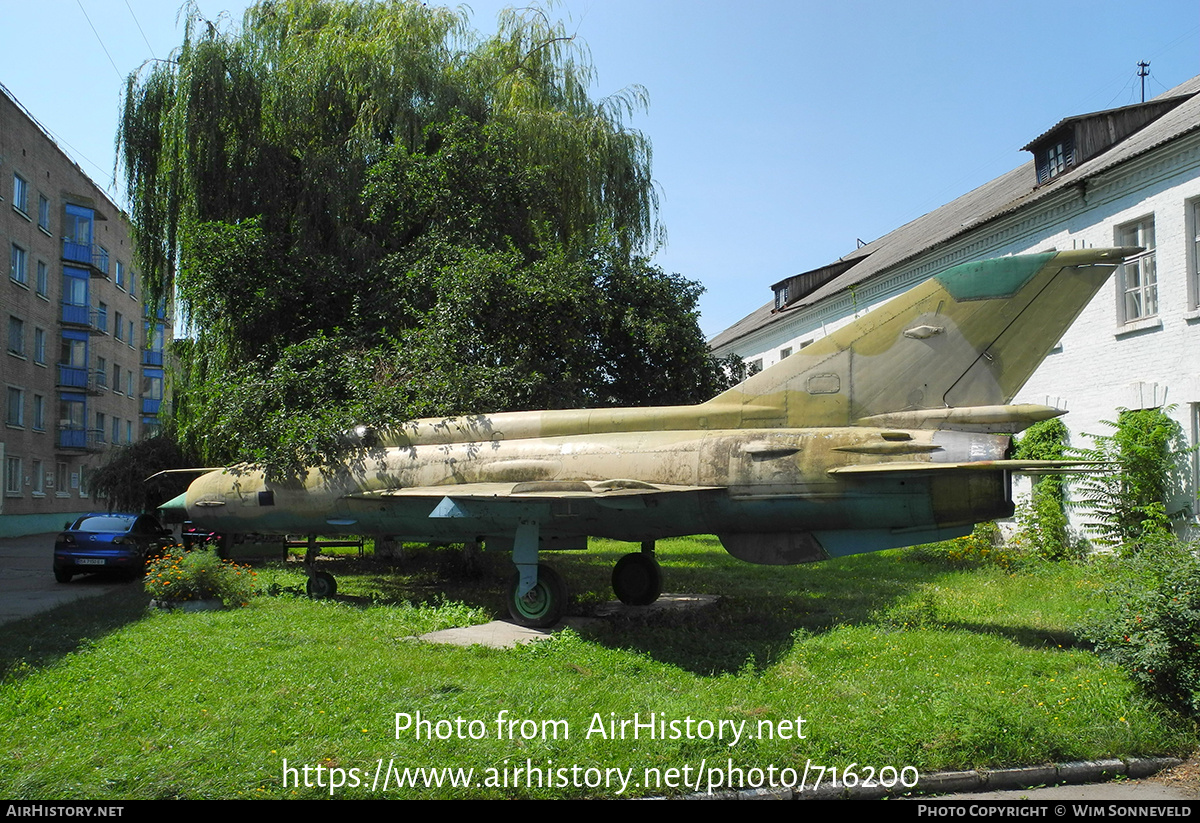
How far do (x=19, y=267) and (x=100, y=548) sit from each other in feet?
80.1

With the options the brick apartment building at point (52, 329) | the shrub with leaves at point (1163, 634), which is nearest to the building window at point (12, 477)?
the brick apartment building at point (52, 329)

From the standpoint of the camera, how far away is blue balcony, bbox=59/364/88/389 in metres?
38.7

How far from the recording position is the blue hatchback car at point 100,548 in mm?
17234

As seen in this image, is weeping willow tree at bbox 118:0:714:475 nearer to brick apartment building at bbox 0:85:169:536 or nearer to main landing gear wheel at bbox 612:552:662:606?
main landing gear wheel at bbox 612:552:662:606

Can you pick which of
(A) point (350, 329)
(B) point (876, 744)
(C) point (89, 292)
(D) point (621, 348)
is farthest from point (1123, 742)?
(C) point (89, 292)

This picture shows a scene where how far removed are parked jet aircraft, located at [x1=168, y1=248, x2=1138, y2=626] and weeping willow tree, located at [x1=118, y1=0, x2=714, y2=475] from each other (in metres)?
3.17

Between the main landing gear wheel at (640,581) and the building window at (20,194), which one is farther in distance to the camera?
the building window at (20,194)

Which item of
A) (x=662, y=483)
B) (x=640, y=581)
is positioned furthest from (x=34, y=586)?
(x=662, y=483)

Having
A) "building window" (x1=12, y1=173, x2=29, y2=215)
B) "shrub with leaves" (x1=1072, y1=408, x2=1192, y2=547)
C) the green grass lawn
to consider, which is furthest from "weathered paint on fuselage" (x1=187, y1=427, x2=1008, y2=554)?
"building window" (x1=12, y1=173, x2=29, y2=215)

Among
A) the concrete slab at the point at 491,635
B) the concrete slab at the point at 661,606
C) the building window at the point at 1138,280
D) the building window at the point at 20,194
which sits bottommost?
the concrete slab at the point at 491,635

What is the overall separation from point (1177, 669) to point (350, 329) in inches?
623

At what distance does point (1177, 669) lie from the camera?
685 cm

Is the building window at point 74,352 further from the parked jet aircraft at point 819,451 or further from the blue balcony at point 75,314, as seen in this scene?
the parked jet aircraft at point 819,451

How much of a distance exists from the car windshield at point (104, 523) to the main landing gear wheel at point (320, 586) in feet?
21.1
